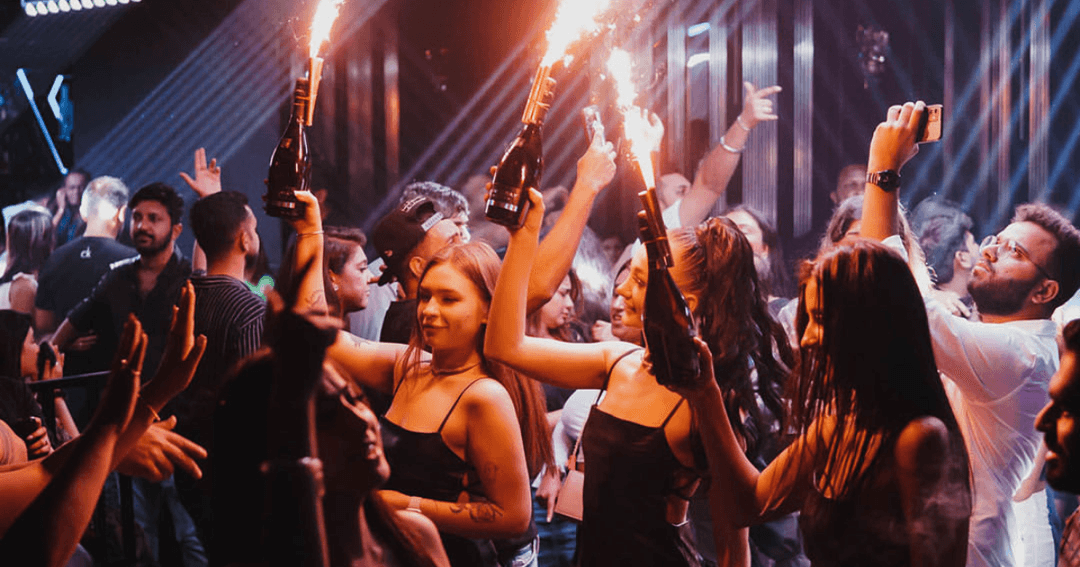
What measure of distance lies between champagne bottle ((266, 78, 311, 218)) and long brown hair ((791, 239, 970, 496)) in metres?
1.38

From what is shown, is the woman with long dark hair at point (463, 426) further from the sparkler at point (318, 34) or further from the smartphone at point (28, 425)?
the smartphone at point (28, 425)

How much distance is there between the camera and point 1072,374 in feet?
4.58

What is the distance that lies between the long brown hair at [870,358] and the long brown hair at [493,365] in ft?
3.06

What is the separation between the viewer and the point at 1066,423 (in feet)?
4.57

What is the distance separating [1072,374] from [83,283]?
5753 millimetres

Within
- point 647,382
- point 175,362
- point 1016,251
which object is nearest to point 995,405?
point 1016,251

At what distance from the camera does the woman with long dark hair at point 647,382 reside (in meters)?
2.31

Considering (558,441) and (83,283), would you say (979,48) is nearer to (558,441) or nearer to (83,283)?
(558,441)

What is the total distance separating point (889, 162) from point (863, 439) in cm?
85

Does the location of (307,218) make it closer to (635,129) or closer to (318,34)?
(318,34)

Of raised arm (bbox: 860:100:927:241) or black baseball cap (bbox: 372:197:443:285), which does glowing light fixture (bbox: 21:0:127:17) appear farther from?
raised arm (bbox: 860:100:927:241)

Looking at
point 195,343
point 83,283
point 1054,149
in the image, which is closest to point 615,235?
point 1054,149

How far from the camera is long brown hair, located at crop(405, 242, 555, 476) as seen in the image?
8.62 ft

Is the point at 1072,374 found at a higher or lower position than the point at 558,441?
higher
